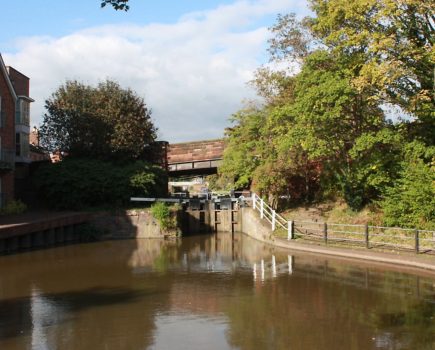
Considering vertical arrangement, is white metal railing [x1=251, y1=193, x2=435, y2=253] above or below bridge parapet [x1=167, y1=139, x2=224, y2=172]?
below

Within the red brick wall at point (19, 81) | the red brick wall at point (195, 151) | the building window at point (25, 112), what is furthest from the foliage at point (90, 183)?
the red brick wall at point (195, 151)

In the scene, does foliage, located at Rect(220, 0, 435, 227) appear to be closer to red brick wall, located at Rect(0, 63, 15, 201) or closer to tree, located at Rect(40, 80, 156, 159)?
→ tree, located at Rect(40, 80, 156, 159)

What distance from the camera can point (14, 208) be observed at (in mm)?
34438

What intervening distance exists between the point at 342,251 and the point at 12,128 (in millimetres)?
24466

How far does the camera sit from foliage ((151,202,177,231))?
34312mm

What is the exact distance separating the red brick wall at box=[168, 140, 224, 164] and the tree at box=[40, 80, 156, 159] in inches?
368

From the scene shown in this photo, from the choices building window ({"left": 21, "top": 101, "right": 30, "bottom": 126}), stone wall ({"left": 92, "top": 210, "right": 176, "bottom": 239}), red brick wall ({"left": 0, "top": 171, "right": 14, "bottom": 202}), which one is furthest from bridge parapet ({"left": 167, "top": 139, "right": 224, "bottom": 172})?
red brick wall ({"left": 0, "top": 171, "right": 14, "bottom": 202})

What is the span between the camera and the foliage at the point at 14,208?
33925 millimetres

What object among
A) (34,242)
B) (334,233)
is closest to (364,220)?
(334,233)

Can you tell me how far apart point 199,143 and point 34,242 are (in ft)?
77.6

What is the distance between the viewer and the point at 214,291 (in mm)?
16969

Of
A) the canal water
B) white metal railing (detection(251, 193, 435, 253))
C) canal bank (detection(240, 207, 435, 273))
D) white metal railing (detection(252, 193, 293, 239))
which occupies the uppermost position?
white metal railing (detection(252, 193, 293, 239))

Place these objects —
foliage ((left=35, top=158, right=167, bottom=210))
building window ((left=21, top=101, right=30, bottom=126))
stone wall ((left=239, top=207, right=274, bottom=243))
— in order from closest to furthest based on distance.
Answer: stone wall ((left=239, top=207, right=274, bottom=243)) → foliage ((left=35, top=158, right=167, bottom=210)) → building window ((left=21, top=101, right=30, bottom=126))

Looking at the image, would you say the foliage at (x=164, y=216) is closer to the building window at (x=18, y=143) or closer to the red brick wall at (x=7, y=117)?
the red brick wall at (x=7, y=117)
